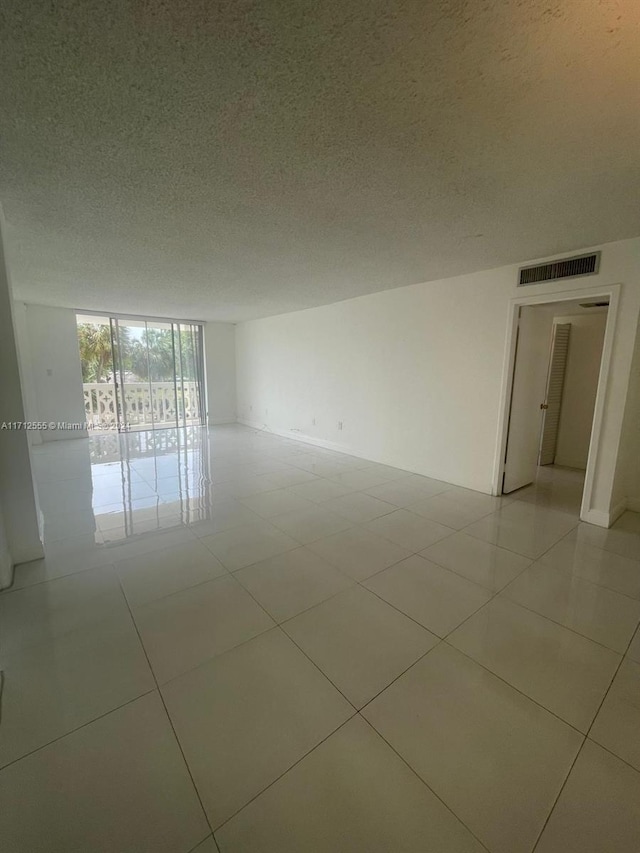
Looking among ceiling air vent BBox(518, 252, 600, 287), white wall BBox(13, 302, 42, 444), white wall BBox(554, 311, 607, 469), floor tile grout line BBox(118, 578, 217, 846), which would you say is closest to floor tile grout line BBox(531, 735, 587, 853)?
floor tile grout line BBox(118, 578, 217, 846)

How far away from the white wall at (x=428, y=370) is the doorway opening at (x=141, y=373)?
2.68m

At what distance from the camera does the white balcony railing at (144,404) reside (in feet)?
23.0

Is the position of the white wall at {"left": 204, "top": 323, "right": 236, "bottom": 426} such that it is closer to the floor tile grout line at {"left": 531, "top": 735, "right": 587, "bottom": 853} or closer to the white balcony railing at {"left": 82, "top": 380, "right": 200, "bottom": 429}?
the white balcony railing at {"left": 82, "top": 380, "right": 200, "bottom": 429}

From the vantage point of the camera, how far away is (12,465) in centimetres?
217

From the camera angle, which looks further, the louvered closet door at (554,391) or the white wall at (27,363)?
the white wall at (27,363)

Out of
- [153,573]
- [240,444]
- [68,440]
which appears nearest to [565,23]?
[153,573]

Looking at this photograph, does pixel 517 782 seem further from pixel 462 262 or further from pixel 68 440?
pixel 68 440

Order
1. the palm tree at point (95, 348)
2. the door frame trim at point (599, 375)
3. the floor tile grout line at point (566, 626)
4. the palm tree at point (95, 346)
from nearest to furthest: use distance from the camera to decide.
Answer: the floor tile grout line at point (566, 626) < the door frame trim at point (599, 375) < the palm tree at point (95, 348) < the palm tree at point (95, 346)

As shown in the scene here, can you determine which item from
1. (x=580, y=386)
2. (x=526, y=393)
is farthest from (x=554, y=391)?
(x=526, y=393)

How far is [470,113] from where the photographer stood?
1.39 m

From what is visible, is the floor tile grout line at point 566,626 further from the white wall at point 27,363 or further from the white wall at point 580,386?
the white wall at point 27,363

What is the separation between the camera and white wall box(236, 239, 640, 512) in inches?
113

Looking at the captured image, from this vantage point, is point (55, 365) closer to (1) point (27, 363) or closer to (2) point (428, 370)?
(1) point (27, 363)

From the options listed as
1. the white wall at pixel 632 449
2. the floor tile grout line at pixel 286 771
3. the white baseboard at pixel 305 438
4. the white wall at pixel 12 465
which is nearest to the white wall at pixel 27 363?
the white baseboard at pixel 305 438
